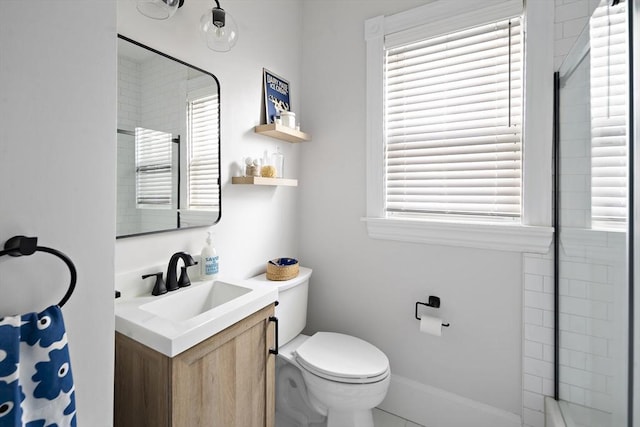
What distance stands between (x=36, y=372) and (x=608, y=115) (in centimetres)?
154

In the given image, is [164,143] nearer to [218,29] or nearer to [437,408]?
[218,29]

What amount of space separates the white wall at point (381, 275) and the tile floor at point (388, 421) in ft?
0.12

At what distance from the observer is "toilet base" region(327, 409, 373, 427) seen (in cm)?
145

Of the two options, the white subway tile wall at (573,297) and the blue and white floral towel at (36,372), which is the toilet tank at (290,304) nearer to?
the blue and white floral towel at (36,372)

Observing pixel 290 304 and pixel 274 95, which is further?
pixel 274 95

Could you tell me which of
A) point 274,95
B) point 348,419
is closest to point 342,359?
point 348,419

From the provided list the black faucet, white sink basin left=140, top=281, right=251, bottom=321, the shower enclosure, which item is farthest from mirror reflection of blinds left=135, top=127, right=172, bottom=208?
the shower enclosure

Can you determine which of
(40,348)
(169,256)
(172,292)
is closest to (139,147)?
(169,256)

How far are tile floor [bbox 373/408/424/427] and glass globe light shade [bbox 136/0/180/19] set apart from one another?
2.22 m

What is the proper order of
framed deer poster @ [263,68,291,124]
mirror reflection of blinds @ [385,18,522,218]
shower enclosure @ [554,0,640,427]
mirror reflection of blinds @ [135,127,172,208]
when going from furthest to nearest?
framed deer poster @ [263,68,291,124] → mirror reflection of blinds @ [385,18,522,218] → mirror reflection of blinds @ [135,127,172,208] → shower enclosure @ [554,0,640,427]

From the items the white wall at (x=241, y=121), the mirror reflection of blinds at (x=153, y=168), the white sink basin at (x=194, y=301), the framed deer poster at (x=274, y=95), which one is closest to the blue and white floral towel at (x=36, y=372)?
the white sink basin at (x=194, y=301)

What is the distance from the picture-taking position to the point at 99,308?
2.10 ft

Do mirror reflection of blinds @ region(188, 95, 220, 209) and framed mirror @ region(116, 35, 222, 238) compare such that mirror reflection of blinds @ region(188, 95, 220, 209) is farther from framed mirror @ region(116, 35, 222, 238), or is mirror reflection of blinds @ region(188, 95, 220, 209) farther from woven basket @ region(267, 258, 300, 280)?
woven basket @ region(267, 258, 300, 280)

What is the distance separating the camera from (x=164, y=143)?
1.30m
